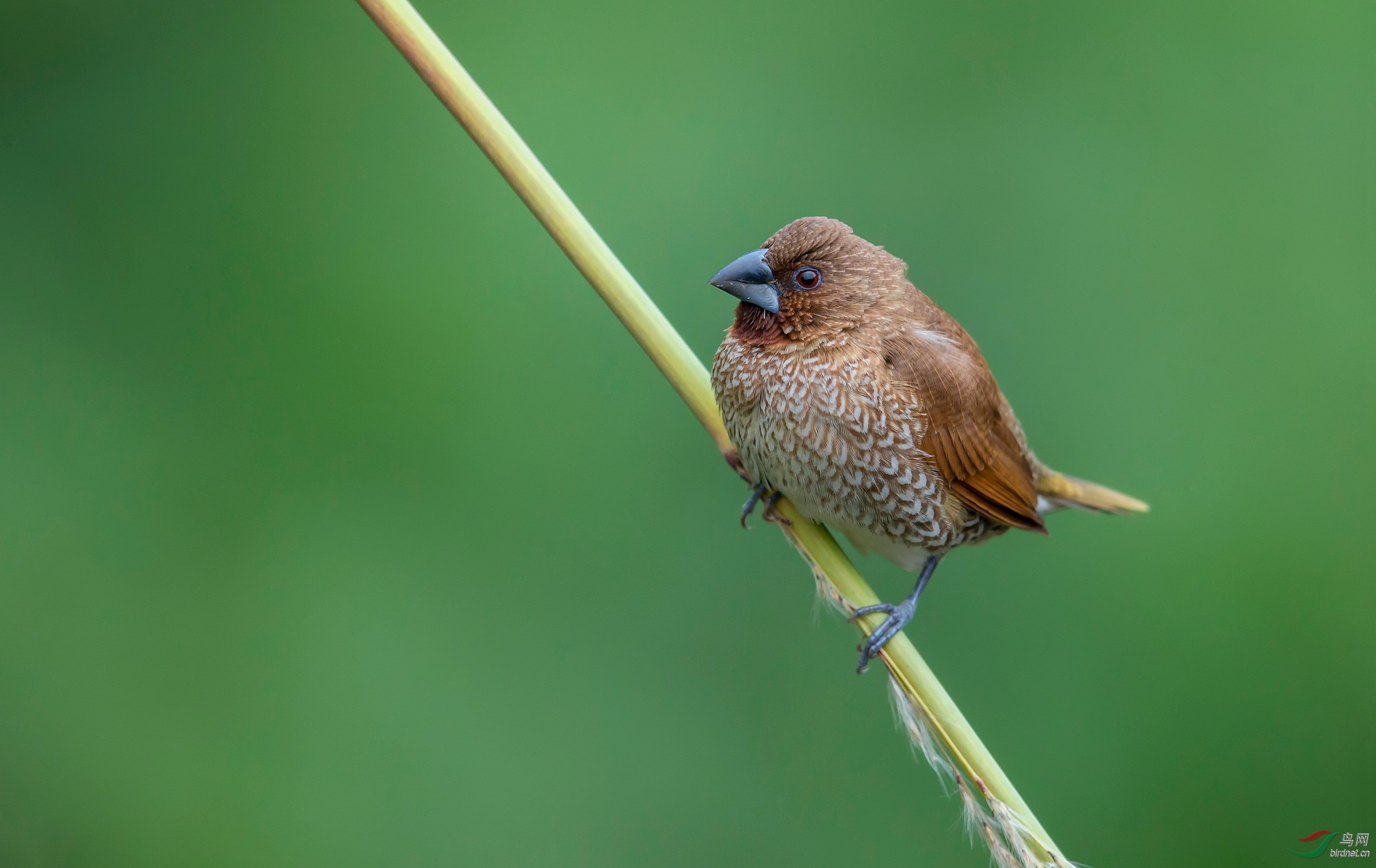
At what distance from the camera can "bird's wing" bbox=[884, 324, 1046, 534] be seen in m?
1.94

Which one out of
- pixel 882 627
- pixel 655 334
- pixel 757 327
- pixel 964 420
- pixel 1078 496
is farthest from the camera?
pixel 1078 496

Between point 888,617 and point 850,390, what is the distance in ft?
1.41

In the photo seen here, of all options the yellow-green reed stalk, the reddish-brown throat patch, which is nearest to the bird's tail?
the reddish-brown throat patch

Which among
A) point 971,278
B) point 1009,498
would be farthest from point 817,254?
point 971,278

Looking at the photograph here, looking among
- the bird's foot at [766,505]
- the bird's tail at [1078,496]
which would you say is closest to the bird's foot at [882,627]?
the bird's foot at [766,505]

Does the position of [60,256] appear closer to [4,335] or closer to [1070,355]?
[4,335]

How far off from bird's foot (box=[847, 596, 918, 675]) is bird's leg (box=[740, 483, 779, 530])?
1.06ft

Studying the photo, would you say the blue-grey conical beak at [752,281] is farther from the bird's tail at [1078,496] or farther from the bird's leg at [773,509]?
the bird's tail at [1078,496]

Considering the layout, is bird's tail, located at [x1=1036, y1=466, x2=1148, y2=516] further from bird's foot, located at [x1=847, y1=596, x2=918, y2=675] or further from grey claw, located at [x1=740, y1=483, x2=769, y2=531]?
grey claw, located at [x1=740, y1=483, x2=769, y2=531]

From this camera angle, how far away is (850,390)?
1868 mm

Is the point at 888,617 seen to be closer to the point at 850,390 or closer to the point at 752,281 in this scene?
the point at 850,390

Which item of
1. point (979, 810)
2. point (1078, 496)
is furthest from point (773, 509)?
point (1078, 496)

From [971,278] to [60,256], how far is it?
2813mm

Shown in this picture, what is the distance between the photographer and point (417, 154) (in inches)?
124
